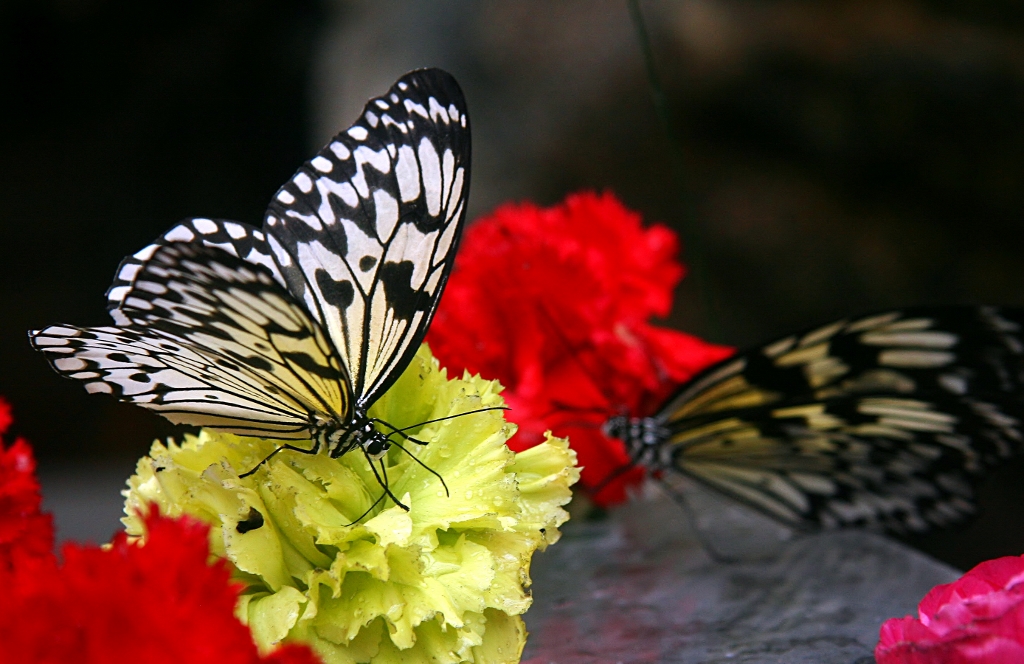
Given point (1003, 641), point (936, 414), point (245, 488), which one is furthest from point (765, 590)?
point (245, 488)

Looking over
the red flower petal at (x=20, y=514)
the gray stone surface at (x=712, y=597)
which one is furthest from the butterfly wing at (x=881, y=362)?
the red flower petal at (x=20, y=514)

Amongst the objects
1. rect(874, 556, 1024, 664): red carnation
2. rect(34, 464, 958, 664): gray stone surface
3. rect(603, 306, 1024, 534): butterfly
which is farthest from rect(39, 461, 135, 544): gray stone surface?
rect(874, 556, 1024, 664): red carnation

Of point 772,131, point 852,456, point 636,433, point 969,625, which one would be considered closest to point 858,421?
point 852,456

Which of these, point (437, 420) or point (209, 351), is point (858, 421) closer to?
point (437, 420)

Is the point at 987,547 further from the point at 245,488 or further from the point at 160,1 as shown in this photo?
the point at 160,1

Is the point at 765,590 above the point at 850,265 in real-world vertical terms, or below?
below

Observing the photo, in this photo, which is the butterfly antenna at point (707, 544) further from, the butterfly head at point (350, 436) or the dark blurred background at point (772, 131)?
the dark blurred background at point (772, 131)
